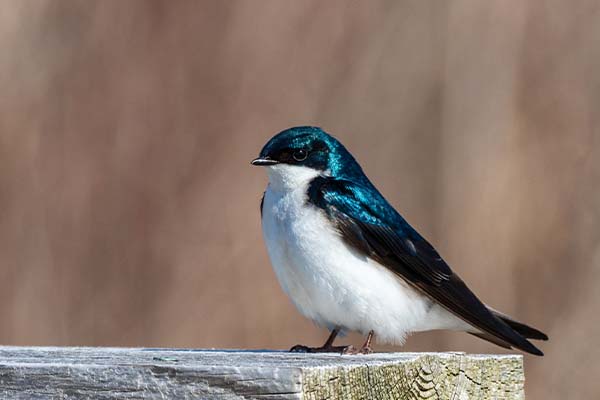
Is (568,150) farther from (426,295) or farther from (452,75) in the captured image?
(426,295)

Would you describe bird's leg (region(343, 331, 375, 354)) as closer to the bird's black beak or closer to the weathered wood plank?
the weathered wood plank

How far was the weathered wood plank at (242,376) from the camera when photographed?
→ 1420 millimetres

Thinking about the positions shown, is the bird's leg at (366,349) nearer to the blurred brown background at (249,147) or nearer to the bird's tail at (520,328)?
the bird's tail at (520,328)

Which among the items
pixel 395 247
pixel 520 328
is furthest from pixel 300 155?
pixel 520 328

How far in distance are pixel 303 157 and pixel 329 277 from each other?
33cm

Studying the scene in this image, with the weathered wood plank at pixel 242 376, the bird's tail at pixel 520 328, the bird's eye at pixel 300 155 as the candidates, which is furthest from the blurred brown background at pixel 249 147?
the weathered wood plank at pixel 242 376

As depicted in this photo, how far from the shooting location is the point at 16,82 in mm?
3408

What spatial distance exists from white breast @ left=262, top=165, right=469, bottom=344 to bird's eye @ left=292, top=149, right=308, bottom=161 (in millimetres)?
82

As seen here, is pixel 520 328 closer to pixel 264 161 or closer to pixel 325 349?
pixel 325 349

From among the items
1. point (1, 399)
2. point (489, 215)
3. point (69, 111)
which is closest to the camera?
point (1, 399)

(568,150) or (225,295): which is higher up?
(568,150)

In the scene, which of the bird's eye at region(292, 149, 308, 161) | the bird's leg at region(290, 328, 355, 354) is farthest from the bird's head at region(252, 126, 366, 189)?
the bird's leg at region(290, 328, 355, 354)

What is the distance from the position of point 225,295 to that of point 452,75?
35.3 inches

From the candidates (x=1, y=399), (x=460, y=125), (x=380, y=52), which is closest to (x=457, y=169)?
(x=460, y=125)
